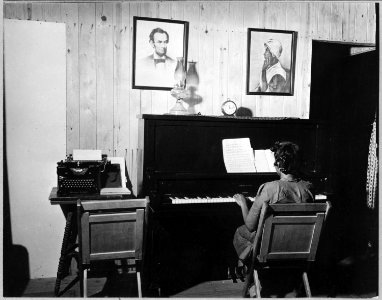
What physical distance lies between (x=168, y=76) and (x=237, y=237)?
167cm

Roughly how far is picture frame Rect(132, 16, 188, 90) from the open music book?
848mm

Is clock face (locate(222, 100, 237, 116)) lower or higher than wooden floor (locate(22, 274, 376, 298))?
higher

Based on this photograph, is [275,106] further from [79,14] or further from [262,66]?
[79,14]

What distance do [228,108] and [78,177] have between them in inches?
60.6

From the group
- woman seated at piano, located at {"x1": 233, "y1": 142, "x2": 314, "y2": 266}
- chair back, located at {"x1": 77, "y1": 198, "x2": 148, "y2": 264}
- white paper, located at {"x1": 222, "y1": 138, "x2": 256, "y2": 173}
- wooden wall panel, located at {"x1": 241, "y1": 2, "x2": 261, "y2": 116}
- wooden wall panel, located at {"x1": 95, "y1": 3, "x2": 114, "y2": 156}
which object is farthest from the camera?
wooden wall panel, located at {"x1": 241, "y1": 2, "x2": 261, "y2": 116}

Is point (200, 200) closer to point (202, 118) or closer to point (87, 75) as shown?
point (202, 118)

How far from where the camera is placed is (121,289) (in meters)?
3.38

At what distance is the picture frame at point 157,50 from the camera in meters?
3.64

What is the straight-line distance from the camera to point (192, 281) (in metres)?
3.50

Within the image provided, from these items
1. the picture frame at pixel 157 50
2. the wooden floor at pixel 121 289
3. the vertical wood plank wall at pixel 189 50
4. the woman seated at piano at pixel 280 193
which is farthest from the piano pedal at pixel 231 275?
the picture frame at pixel 157 50

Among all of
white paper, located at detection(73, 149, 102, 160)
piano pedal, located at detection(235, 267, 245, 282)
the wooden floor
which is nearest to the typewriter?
white paper, located at detection(73, 149, 102, 160)

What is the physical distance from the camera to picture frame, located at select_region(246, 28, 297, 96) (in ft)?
12.8

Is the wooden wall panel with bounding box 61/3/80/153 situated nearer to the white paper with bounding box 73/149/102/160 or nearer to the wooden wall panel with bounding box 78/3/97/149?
the wooden wall panel with bounding box 78/3/97/149

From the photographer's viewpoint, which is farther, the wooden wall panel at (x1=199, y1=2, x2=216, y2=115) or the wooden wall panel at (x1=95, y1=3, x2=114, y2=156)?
the wooden wall panel at (x1=199, y1=2, x2=216, y2=115)
